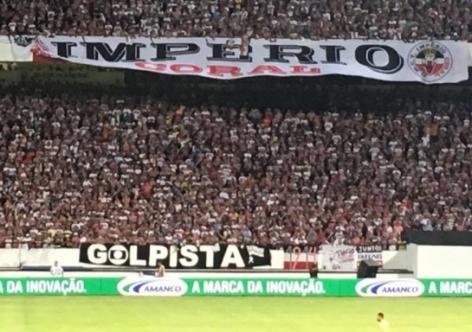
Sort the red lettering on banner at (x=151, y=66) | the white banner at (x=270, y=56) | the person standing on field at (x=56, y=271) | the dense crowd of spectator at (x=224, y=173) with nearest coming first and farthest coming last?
the person standing on field at (x=56, y=271) < the dense crowd of spectator at (x=224, y=173) < the white banner at (x=270, y=56) < the red lettering on banner at (x=151, y=66)

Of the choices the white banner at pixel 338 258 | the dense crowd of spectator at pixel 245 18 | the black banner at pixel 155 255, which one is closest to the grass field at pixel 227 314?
the white banner at pixel 338 258

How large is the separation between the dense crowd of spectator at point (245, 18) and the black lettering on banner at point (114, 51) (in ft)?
2.12

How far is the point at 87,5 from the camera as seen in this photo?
124 feet

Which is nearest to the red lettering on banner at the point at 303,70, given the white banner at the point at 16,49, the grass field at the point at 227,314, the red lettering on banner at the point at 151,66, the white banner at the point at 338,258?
the red lettering on banner at the point at 151,66

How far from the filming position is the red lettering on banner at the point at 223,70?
121ft

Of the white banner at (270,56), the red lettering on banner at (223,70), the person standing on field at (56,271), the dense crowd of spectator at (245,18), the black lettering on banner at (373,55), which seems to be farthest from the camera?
the black lettering on banner at (373,55)

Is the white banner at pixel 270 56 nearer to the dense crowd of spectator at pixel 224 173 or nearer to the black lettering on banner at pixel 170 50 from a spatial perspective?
A: the black lettering on banner at pixel 170 50

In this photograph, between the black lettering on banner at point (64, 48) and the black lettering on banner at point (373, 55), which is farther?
the black lettering on banner at point (373, 55)

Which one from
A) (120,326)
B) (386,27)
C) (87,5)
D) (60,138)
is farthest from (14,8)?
(120,326)

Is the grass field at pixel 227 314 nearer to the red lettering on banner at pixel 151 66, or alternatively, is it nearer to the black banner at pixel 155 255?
the black banner at pixel 155 255

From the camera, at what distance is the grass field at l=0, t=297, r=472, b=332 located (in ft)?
79.8

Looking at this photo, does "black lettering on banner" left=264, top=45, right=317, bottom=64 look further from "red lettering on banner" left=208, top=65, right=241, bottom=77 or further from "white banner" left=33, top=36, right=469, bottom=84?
"red lettering on banner" left=208, top=65, right=241, bottom=77

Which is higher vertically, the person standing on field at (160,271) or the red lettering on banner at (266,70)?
the red lettering on banner at (266,70)

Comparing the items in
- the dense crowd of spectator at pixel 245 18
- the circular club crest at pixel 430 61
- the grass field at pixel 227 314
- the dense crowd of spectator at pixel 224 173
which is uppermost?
the dense crowd of spectator at pixel 245 18
